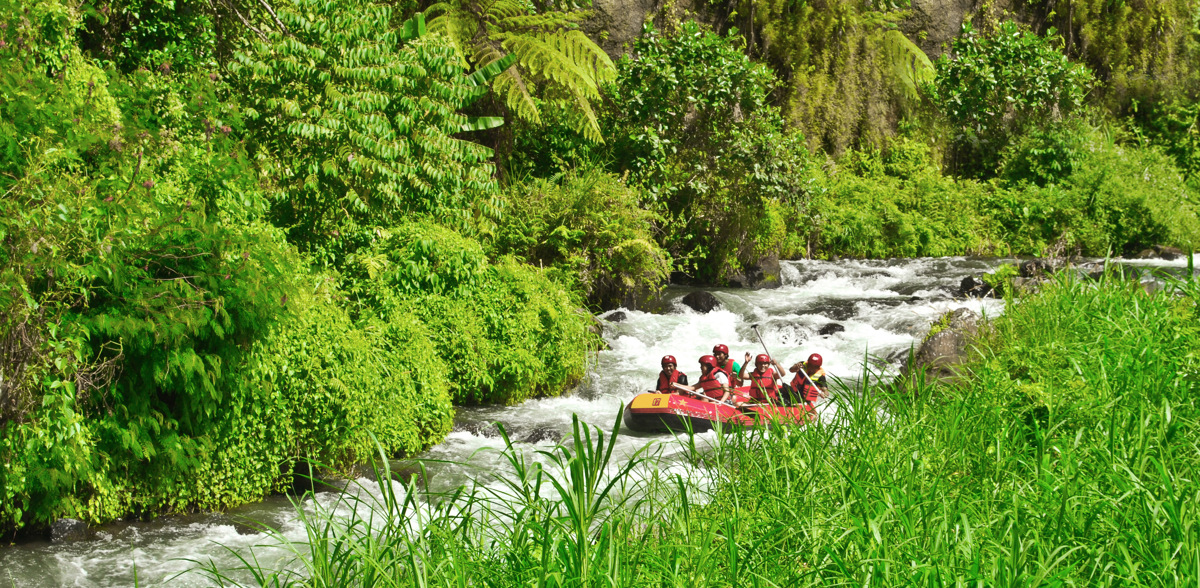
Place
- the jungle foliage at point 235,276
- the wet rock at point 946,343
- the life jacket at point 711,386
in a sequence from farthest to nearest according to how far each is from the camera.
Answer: the life jacket at point 711,386 < the wet rock at point 946,343 < the jungle foliage at point 235,276

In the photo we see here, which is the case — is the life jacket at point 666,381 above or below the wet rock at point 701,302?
below

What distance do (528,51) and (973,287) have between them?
23.9ft

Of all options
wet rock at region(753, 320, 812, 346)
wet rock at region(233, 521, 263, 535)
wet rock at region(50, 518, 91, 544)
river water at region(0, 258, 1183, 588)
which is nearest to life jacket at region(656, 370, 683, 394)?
river water at region(0, 258, 1183, 588)

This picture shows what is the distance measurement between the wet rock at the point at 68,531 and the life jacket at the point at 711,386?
17.0 feet

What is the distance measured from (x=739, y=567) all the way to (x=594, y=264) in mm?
8822

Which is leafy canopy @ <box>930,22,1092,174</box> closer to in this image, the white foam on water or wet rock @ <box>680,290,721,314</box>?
the white foam on water

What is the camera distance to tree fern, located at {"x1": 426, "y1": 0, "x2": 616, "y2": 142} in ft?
39.1

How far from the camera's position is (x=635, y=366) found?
10625mm

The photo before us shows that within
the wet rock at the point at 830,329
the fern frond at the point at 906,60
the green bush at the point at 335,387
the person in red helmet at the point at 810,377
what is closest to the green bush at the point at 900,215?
the fern frond at the point at 906,60

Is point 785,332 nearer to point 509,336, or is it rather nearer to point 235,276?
point 509,336

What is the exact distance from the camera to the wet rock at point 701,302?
1280 centimetres

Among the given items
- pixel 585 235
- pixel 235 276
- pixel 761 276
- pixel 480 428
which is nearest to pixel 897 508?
pixel 235 276

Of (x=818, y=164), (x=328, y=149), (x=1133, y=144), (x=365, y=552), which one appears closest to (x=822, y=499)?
(x=365, y=552)

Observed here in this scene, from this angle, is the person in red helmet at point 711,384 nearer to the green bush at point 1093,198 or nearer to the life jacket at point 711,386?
the life jacket at point 711,386
